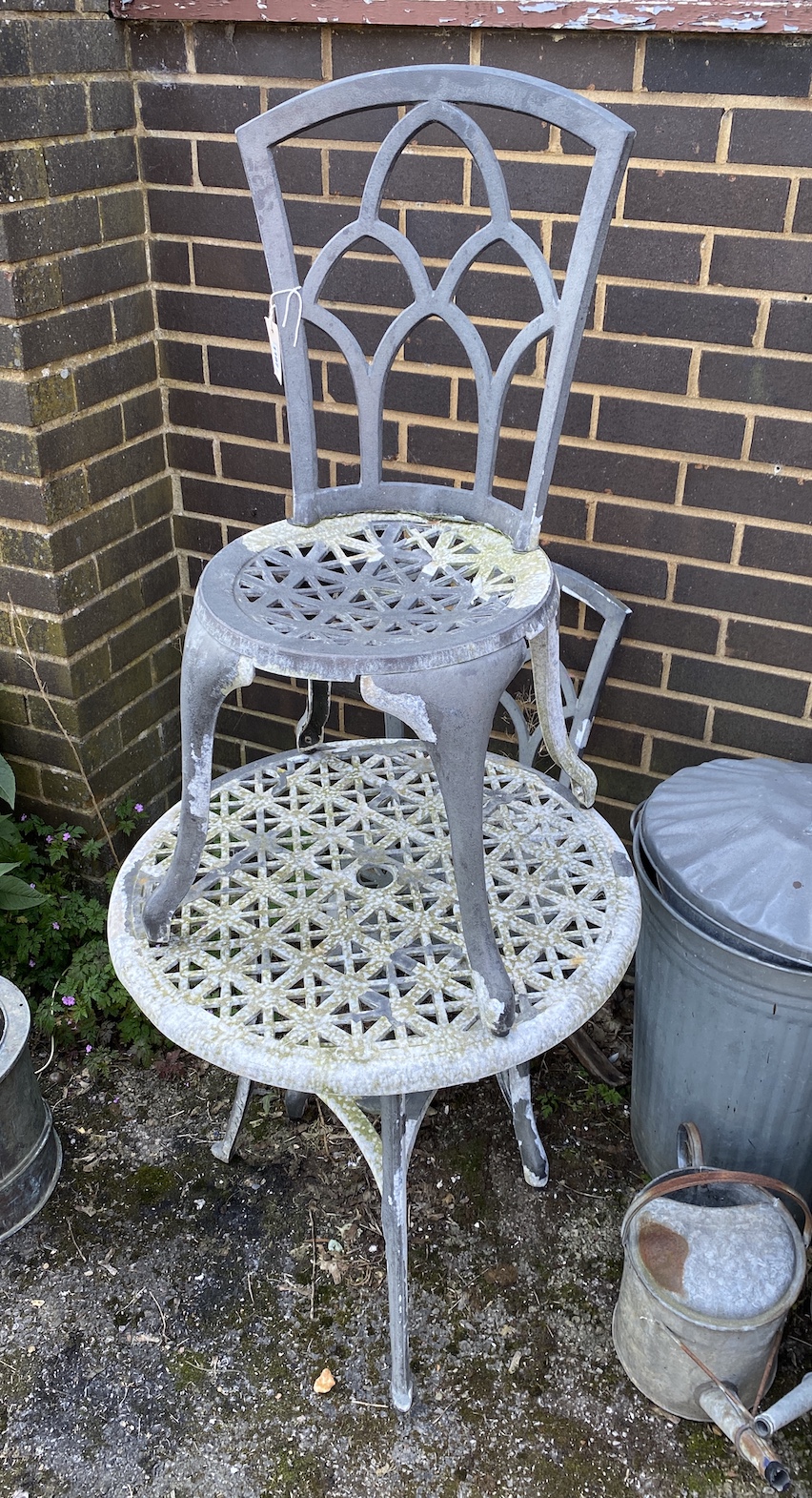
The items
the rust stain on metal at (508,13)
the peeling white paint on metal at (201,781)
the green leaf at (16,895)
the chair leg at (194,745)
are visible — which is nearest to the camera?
the chair leg at (194,745)

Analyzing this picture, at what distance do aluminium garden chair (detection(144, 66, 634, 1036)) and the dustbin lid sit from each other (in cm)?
18

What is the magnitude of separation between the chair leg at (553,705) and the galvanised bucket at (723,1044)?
0.60ft

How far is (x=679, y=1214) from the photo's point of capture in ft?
6.12

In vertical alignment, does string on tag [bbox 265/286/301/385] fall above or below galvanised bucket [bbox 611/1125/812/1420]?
above

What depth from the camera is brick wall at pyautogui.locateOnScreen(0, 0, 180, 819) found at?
2.26 m

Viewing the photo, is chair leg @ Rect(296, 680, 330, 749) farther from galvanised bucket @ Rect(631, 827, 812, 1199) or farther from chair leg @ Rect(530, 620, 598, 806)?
galvanised bucket @ Rect(631, 827, 812, 1199)

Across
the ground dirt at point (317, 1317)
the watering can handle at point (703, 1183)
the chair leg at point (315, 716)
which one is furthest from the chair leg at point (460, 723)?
the ground dirt at point (317, 1317)

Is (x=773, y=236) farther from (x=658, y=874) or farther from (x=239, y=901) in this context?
(x=239, y=901)

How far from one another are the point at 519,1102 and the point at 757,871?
0.67 meters

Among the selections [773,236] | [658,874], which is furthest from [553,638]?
[773,236]

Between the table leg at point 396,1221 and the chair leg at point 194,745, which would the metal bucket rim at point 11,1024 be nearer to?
the chair leg at point 194,745

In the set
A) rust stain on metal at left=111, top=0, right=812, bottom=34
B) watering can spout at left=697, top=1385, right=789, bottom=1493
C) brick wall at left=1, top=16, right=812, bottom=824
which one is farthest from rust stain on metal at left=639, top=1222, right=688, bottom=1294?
rust stain on metal at left=111, top=0, right=812, bottom=34

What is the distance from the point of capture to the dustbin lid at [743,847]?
1.80 m

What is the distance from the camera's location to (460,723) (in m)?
1.50
